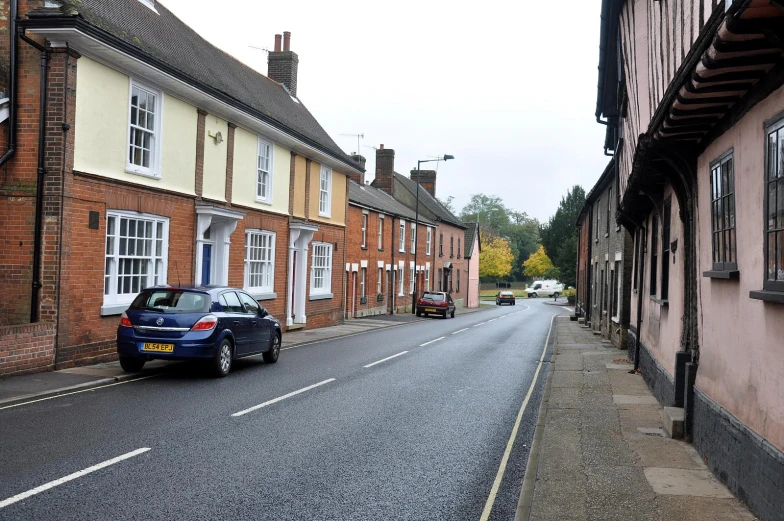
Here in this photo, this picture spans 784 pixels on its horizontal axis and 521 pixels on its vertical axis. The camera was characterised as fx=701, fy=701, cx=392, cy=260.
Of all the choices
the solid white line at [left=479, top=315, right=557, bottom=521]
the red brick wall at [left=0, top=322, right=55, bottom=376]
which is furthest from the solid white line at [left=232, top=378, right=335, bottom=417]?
the red brick wall at [left=0, top=322, right=55, bottom=376]

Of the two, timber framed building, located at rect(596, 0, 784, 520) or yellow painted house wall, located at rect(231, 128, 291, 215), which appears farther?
yellow painted house wall, located at rect(231, 128, 291, 215)

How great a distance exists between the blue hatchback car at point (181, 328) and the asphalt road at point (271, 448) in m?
0.51

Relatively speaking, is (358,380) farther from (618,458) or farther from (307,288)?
(307,288)

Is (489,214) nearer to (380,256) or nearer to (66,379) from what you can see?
(380,256)

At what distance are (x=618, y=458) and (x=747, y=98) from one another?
3694 mm

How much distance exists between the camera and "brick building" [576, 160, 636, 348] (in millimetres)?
19125

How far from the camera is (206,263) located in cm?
1889

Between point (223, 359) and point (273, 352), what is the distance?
2.47m

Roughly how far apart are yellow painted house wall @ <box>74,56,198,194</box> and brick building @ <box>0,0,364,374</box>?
0.03 m

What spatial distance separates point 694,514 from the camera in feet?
17.6

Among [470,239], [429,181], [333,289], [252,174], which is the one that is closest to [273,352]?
[252,174]

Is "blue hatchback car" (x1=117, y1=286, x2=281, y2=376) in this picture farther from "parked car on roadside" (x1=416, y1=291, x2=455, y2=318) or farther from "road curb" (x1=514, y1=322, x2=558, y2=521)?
"parked car on roadside" (x1=416, y1=291, x2=455, y2=318)

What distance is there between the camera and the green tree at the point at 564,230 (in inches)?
2744

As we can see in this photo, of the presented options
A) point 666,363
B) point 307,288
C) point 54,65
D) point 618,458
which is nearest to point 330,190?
point 307,288
